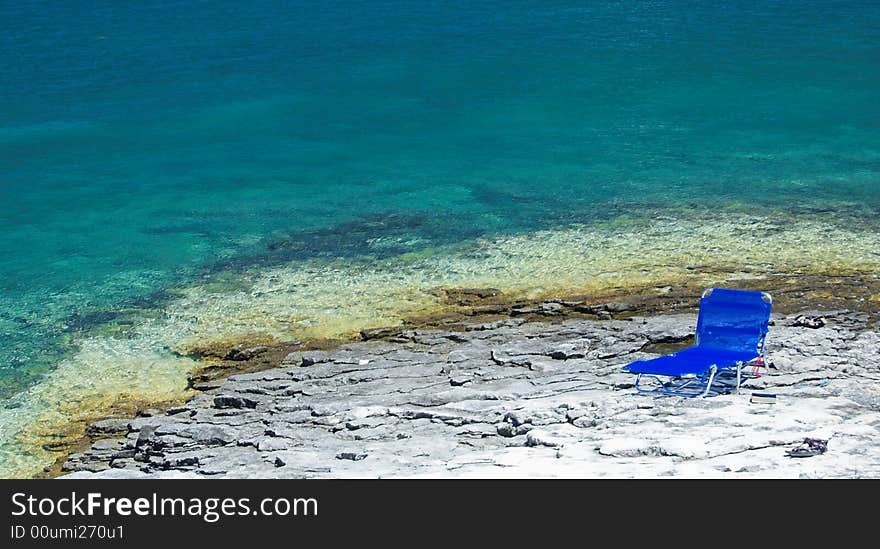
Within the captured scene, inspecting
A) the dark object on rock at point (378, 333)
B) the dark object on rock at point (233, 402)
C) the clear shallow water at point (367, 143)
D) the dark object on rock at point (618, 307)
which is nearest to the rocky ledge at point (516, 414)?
the dark object on rock at point (233, 402)

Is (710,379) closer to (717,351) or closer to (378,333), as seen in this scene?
(717,351)

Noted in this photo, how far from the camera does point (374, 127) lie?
2219 cm

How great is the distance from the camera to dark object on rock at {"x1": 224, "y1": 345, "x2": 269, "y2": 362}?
36.3 ft

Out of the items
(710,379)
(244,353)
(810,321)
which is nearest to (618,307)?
(810,321)

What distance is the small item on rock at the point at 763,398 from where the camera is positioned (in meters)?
7.75

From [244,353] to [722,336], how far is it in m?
5.04

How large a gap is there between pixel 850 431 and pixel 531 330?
4.52 metres

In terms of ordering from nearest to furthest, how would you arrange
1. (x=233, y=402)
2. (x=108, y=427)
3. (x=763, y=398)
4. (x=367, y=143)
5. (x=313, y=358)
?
(x=763, y=398) < (x=233, y=402) < (x=108, y=427) < (x=313, y=358) < (x=367, y=143)

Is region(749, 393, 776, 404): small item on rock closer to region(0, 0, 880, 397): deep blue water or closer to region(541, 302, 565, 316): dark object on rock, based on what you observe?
region(541, 302, 565, 316): dark object on rock

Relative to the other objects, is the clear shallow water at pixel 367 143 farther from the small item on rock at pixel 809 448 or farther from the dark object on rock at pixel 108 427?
the small item on rock at pixel 809 448

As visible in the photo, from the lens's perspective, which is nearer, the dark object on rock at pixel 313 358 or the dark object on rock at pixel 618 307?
the dark object on rock at pixel 313 358

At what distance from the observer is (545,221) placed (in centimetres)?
1559

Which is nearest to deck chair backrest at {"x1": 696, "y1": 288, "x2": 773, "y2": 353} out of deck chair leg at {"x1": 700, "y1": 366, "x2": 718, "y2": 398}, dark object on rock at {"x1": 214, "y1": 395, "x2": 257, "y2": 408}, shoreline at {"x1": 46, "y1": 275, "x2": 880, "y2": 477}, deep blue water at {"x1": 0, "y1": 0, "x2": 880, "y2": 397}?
deck chair leg at {"x1": 700, "y1": 366, "x2": 718, "y2": 398}

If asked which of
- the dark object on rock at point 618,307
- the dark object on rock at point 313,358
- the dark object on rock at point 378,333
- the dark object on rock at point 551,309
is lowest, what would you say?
the dark object on rock at point 313,358
